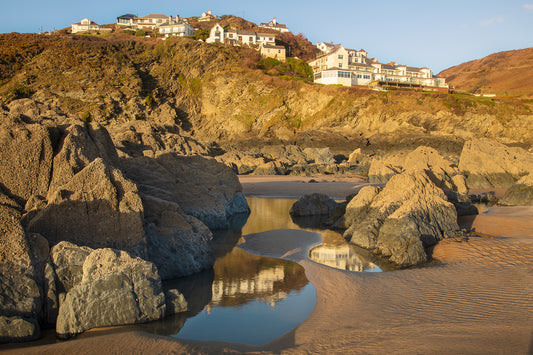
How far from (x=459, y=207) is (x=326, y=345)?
11.4 meters

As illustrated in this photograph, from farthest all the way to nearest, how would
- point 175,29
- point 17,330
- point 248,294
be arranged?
point 175,29, point 248,294, point 17,330

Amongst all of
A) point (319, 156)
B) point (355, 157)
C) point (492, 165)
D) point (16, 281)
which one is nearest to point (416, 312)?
point (16, 281)

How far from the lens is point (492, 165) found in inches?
1005

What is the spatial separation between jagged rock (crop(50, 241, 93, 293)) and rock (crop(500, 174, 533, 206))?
725 inches

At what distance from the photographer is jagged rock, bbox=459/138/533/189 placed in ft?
80.9

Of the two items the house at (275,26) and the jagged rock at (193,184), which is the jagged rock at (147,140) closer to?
the jagged rock at (193,184)

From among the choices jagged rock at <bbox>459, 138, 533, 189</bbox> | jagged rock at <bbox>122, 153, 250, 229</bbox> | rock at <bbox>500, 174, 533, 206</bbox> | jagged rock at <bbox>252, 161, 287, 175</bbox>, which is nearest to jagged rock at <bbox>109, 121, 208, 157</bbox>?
jagged rock at <bbox>122, 153, 250, 229</bbox>

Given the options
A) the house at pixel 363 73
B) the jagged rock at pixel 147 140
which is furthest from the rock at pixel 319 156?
the house at pixel 363 73

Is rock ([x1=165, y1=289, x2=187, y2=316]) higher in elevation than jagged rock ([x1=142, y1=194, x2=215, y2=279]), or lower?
lower

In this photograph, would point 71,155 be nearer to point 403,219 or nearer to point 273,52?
point 403,219

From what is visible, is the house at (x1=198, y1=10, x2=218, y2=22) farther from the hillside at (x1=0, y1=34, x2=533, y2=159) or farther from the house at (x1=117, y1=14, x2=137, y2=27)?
the hillside at (x1=0, y1=34, x2=533, y2=159)

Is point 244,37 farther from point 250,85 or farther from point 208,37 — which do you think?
point 250,85

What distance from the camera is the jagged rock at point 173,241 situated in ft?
27.5

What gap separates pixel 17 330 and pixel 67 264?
1.13 meters
